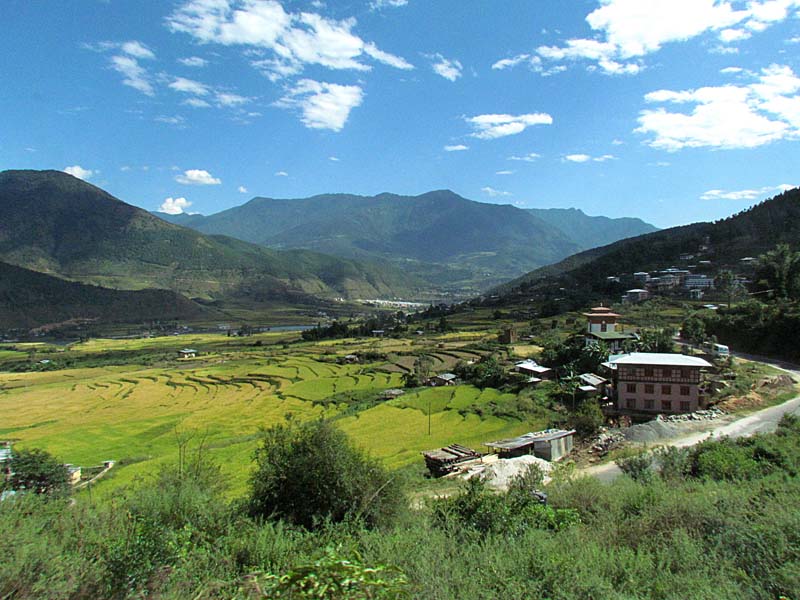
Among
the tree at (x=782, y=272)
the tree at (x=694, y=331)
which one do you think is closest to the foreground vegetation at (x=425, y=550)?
the tree at (x=694, y=331)

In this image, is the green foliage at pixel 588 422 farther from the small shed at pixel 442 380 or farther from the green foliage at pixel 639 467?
the small shed at pixel 442 380

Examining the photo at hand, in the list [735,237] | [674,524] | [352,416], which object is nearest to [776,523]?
[674,524]

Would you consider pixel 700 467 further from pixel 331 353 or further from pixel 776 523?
pixel 331 353

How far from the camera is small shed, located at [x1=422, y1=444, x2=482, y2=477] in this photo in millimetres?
22953

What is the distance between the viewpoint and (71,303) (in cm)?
14850

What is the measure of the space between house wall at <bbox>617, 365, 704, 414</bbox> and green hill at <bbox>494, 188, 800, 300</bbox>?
71.6 meters

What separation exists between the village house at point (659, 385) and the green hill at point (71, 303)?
154 m

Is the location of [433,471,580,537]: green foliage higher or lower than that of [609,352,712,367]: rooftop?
higher

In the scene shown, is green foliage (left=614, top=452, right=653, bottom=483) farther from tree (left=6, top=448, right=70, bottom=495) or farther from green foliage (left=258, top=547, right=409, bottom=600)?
tree (left=6, top=448, right=70, bottom=495)

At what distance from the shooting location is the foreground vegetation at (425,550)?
567cm

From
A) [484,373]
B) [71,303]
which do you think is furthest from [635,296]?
[71,303]

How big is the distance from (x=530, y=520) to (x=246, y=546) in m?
6.18

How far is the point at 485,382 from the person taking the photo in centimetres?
4609

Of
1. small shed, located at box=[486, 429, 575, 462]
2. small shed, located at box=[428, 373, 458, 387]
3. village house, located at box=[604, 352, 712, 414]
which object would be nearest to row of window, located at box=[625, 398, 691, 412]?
village house, located at box=[604, 352, 712, 414]
